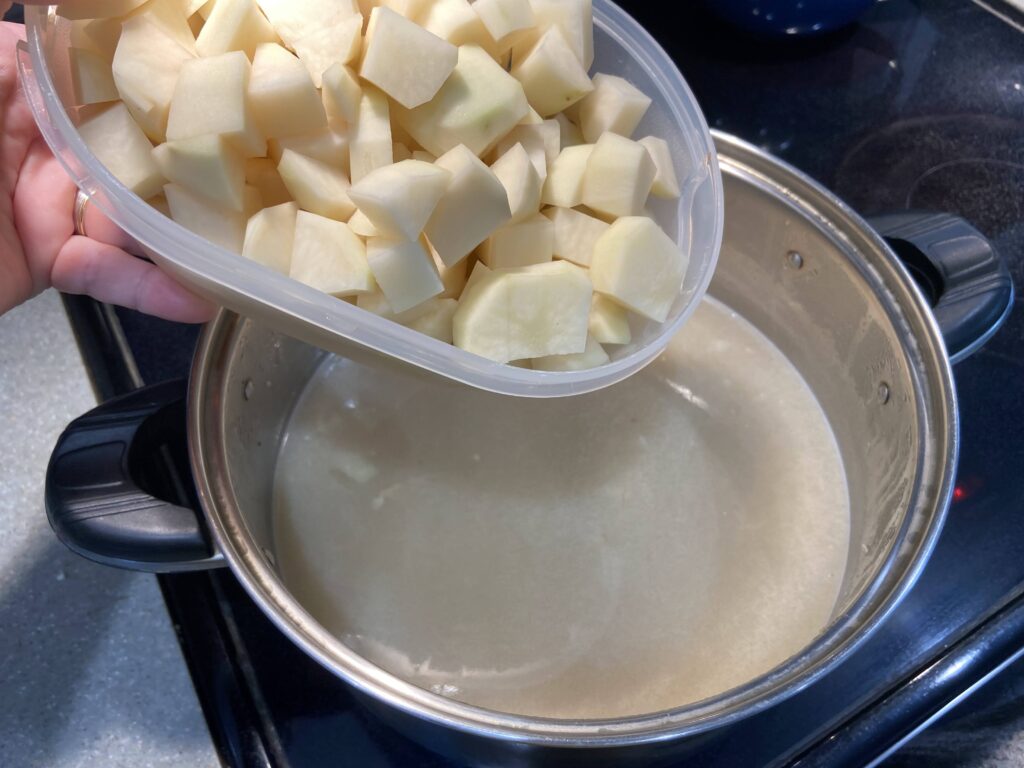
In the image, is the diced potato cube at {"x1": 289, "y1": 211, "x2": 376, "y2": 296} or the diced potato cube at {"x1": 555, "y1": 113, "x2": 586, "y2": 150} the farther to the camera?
the diced potato cube at {"x1": 555, "y1": 113, "x2": 586, "y2": 150}

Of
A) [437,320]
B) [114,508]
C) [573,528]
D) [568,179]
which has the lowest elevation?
[573,528]

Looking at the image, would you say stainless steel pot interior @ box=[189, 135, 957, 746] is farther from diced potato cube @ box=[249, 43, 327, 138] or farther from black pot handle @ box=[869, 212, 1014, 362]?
diced potato cube @ box=[249, 43, 327, 138]

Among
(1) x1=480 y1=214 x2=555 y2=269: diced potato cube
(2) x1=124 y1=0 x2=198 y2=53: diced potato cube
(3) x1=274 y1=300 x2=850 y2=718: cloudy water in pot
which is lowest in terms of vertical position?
(3) x1=274 y1=300 x2=850 y2=718: cloudy water in pot

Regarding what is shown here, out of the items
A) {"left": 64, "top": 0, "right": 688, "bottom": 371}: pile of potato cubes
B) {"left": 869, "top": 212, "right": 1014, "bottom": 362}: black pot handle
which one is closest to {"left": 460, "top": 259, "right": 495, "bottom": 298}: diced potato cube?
{"left": 64, "top": 0, "right": 688, "bottom": 371}: pile of potato cubes

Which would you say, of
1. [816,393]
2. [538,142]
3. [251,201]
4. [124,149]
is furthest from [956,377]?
[124,149]

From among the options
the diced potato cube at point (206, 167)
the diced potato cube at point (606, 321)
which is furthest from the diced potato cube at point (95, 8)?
the diced potato cube at point (606, 321)

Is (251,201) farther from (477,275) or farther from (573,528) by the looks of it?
(573,528)
